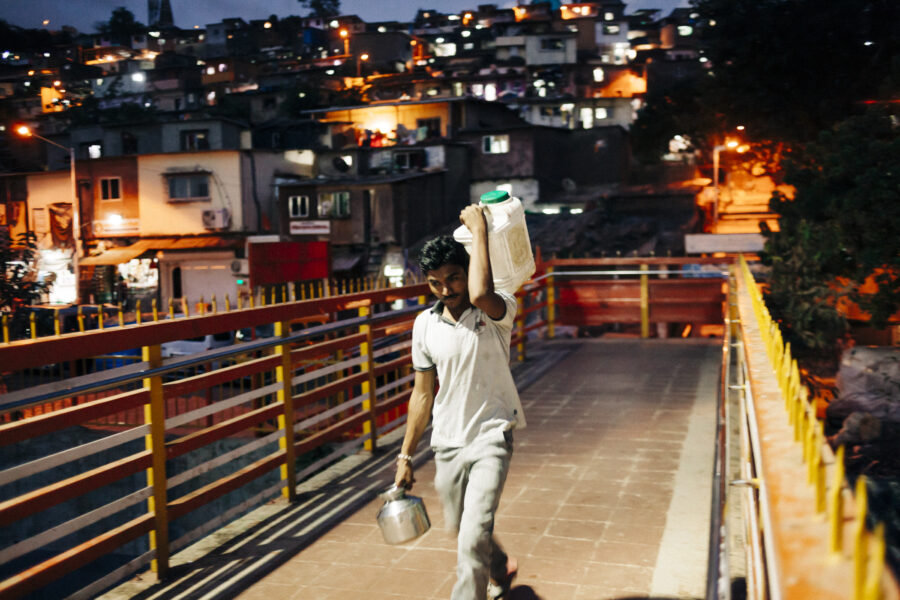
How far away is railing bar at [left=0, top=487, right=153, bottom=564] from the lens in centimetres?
340

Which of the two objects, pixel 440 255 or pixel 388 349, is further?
pixel 388 349

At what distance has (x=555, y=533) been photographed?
4.96 metres

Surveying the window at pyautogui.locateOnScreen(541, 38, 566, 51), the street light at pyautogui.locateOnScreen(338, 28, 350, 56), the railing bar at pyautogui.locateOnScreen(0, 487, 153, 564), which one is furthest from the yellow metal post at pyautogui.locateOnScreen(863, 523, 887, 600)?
the street light at pyautogui.locateOnScreen(338, 28, 350, 56)

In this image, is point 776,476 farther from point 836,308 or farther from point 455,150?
point 455,150

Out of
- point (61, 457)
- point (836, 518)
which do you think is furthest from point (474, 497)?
point (836, 518)

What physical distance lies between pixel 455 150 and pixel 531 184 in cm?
418

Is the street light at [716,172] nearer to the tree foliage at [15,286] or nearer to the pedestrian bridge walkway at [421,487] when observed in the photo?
the pedestrian bridge walkway at [421,487]

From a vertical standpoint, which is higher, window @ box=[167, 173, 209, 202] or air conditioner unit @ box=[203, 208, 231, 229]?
window @ box=[167, 173, 209, 202]

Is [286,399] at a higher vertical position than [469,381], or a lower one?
lower

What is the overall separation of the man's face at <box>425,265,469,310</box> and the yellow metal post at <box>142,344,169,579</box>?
69.9 inches

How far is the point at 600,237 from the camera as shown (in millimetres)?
33125

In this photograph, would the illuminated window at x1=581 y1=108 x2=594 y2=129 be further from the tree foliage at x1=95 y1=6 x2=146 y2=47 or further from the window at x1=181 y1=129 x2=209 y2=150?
the tree foliage at x1=95 y1=6 x2=146 y2=47

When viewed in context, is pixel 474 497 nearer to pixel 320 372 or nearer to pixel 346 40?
pixel 320 372

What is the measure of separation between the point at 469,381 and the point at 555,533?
196 centimetres
